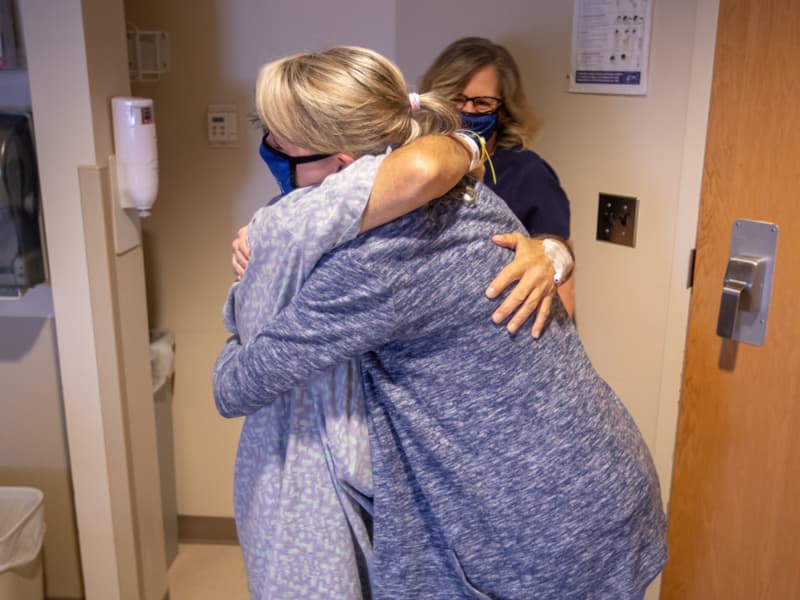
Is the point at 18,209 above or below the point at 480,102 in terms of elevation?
below

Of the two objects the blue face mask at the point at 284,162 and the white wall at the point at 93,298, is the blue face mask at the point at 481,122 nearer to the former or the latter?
the blue face mask at the point at 284,162

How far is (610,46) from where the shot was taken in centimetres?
184

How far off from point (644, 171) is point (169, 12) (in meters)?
1.41

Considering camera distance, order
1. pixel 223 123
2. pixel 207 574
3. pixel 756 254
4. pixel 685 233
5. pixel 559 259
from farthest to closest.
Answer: pixel 207 574 < pixel 223 123 < pixel 685 233 < pixel 756 254 < pixel 559 259

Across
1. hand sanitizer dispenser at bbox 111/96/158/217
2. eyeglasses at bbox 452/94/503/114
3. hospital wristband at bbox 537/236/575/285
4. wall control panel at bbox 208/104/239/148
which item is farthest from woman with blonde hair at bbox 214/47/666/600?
wall control panel at bbox 208/104/239/148

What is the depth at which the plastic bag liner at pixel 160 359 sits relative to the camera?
243 centimetres

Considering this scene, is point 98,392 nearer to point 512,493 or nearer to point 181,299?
point 181,299

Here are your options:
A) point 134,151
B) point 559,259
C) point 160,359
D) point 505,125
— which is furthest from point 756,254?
point 160,359

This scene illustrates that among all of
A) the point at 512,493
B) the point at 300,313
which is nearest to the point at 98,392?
the point at 300,313

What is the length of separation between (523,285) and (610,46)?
3.10ft

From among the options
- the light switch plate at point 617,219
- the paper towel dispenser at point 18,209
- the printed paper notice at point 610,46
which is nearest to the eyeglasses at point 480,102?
the printed paper notice at point 610,46

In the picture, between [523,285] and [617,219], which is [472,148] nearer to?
[523,285]

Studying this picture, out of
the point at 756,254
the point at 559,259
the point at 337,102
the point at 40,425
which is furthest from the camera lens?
the point at 40,425

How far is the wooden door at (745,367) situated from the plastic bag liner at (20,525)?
1.53 metres
